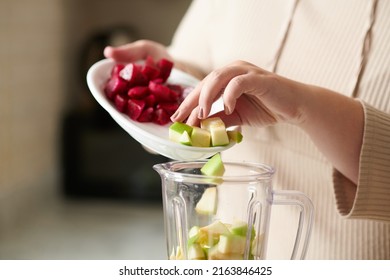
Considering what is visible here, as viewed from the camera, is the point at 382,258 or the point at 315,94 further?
the point at 382,258

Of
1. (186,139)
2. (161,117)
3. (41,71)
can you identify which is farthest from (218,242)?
(41,71)

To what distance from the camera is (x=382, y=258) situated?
848 mm

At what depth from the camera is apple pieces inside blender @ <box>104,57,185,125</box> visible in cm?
78

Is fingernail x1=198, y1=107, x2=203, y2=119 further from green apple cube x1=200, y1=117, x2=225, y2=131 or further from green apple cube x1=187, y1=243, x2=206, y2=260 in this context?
green apple cube x1=187, y1=243, x2=206, y2=260

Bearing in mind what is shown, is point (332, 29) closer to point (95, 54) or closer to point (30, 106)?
point (30, 106)

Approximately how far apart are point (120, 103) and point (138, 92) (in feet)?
0.13

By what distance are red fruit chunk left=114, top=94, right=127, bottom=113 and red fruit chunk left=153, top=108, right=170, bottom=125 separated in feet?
0.14

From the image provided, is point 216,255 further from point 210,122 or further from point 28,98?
point 28,98

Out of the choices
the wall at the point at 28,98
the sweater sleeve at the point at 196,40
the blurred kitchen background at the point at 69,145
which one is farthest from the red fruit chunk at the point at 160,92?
the wall at the point at 28,98

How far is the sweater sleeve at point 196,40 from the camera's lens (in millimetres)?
1077

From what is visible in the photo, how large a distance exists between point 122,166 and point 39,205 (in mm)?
419

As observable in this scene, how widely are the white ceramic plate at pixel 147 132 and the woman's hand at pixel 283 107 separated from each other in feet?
0.11

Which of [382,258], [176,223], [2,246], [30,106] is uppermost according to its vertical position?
[176,223]
